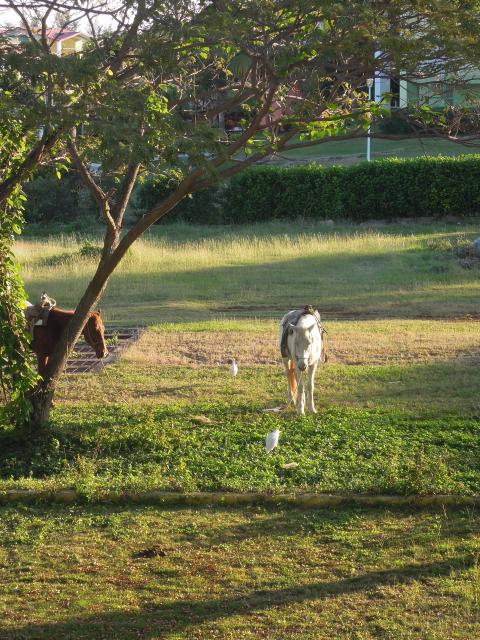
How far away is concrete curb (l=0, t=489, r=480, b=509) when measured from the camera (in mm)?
8164

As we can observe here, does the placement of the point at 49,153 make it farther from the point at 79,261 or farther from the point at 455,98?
the point at 79,261

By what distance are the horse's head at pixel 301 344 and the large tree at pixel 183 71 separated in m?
1.98

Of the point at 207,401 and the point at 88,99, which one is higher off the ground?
the point at 88,99

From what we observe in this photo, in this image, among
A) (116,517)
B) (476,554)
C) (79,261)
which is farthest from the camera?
(79,261)

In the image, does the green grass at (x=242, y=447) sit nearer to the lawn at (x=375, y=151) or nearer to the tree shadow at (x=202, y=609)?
the tree shadow at (x=202, y=609)

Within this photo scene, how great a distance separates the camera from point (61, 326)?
10.7m

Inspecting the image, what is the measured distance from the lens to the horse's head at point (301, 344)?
10.5 meters

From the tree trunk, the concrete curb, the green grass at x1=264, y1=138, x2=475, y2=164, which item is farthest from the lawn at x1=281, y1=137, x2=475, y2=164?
the concrete curb

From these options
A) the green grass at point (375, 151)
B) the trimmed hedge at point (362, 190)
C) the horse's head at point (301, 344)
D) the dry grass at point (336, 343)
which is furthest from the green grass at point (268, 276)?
the green grass at point (375, 151)

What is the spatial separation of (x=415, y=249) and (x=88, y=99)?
18312mm

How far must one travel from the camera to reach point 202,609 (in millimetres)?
6262

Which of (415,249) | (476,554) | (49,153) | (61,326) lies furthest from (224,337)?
(415,249)

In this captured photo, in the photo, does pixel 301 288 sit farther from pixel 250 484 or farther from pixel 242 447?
pixel 250 484

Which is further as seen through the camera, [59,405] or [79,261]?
[79,261]
